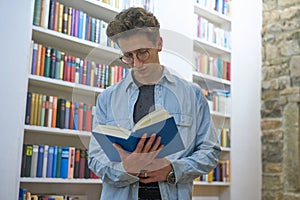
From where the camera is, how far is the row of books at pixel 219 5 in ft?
11.8

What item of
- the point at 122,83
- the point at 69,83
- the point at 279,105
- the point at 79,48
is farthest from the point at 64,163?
the point at 279,105

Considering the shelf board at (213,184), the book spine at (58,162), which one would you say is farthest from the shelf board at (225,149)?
the book spine at (58,162)

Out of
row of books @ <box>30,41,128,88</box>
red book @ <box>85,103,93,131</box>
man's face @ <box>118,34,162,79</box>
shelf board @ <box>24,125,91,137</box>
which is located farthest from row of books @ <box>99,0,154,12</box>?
man's face @ <box>118,34,162,79</box>

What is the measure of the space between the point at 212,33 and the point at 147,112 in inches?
99.8

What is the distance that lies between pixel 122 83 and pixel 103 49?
12 cm

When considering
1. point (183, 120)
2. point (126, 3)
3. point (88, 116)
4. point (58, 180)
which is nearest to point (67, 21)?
point (126, 3)

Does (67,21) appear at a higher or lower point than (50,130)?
higher

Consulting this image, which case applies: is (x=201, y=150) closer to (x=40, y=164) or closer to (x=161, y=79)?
(x=161, y=79)

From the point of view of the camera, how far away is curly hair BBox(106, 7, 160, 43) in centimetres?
121

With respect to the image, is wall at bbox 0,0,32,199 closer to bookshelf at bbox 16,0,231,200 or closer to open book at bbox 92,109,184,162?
bookshelf at bbox 16,0,231,200

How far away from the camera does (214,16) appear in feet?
12.4

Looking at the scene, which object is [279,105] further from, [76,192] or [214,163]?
[214,163]

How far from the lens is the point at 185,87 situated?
132cm

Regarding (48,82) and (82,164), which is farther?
(82,164)
